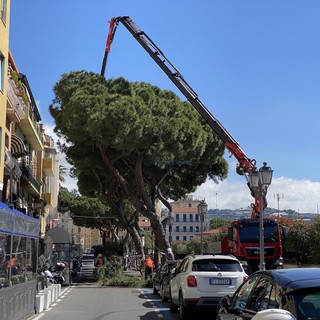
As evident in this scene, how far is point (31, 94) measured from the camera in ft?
132

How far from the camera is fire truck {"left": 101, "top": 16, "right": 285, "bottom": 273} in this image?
24109mm

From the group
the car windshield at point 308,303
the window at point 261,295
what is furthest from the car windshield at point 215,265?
the car windshield at point 308,303

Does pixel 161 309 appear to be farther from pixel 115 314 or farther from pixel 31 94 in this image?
pixel 31 94

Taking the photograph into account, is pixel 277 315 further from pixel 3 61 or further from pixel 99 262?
pixel 99 262

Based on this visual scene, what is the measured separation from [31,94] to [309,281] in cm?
3654

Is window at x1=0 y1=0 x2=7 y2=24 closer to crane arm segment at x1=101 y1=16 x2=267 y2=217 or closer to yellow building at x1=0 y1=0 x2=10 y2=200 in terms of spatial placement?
yellow building at x1=0 y1=0 x2=10 y2=200

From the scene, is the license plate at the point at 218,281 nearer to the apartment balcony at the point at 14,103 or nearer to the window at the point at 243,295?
the window at the point at 243,295

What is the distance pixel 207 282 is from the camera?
13.5 meters

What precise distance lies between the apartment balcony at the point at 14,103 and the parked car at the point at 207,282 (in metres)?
16.2

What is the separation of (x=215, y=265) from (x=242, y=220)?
10.6 metres

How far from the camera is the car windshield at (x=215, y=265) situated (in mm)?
13930

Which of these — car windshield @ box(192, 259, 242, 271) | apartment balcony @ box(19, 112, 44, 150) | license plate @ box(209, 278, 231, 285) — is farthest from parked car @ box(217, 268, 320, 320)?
apartment balcony @ box(19, 112, 44, 150)

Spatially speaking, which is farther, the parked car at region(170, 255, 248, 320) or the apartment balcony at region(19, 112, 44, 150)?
the apartment balcony at region(19, 112, 44, 150)

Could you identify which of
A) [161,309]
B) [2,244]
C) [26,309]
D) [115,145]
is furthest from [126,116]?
[2,244]
